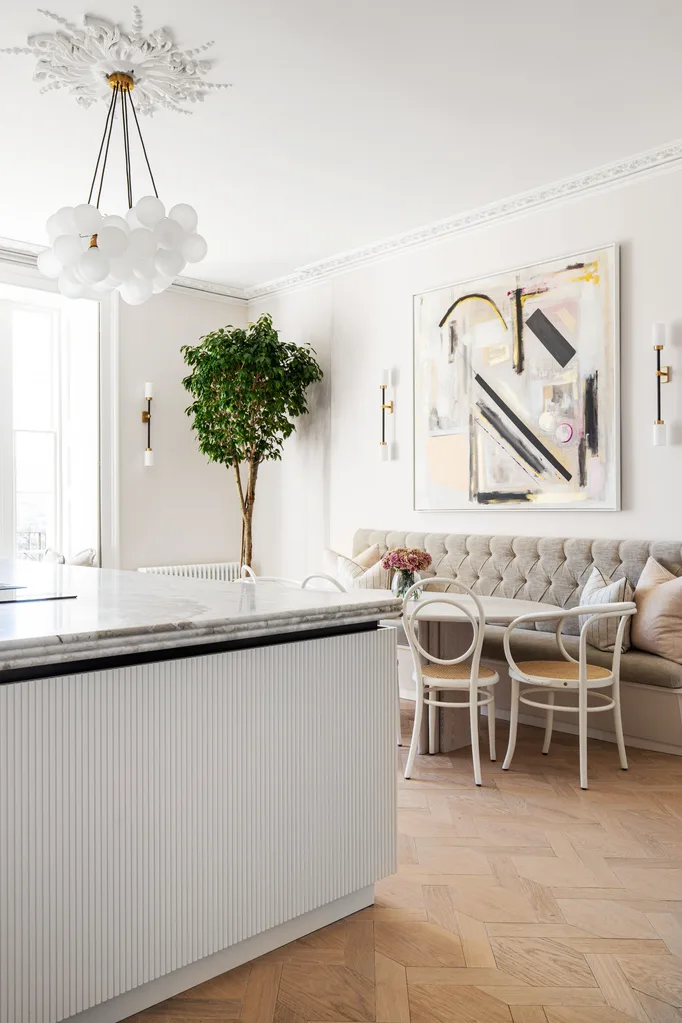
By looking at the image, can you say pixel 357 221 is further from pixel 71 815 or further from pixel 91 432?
pixel 71 815

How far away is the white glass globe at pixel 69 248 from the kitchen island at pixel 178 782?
1451mm

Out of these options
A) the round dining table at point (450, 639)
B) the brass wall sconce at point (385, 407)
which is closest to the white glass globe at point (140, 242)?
the round dining table at point (450, 639)

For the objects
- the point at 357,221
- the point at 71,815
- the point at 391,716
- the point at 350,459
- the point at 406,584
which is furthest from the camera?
the point at 350,459

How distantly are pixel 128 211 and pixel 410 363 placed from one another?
2.87 metres

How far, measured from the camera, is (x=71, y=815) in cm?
163

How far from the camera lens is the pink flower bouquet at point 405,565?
398 cm

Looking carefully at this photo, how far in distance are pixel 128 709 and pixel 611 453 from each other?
3.59 meters

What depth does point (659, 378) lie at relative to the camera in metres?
4.37

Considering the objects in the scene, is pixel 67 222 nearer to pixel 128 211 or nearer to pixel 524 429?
pixel 128 211

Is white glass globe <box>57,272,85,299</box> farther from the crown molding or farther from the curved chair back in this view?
the crown molding

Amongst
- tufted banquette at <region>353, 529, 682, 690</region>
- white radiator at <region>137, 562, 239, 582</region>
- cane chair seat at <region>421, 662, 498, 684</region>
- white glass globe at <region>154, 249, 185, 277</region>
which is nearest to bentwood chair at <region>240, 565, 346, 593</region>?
white radiator at <region>137, 562, 239, 582</region>

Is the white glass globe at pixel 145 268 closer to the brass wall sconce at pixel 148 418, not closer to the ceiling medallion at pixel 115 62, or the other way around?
the ceiling medallion at pixel 115 62

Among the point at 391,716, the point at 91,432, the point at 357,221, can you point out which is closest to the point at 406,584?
Answer: the point at 391,716

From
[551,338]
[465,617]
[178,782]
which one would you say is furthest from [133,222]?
[551,338]
